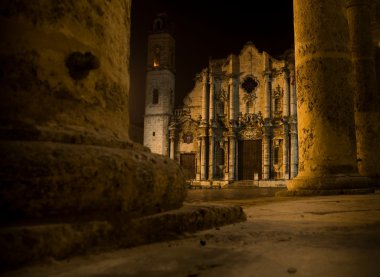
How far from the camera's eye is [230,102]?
2712cm

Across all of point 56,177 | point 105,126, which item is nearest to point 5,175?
point 56,177

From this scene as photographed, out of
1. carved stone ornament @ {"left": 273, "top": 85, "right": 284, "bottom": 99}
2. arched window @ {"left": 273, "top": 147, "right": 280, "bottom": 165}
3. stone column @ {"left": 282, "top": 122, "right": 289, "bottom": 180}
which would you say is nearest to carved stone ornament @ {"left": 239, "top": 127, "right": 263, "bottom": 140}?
arched window @ {"left": 273, "top": 147, "right": 280, "bottom": 165}

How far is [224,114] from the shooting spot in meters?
27.8

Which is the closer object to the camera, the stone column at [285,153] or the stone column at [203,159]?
the stone column at [285,153]

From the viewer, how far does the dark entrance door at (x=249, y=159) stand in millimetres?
26078

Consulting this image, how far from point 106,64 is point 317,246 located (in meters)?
1.37

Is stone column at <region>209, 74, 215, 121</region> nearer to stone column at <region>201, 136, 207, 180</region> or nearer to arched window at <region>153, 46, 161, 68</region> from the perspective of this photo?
stone column at <region>201, 136, 207, 180</region>

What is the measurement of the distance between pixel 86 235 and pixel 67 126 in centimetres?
52

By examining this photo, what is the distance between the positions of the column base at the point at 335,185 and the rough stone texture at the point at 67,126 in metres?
3.68

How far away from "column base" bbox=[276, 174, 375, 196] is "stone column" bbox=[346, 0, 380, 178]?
83.4 inches

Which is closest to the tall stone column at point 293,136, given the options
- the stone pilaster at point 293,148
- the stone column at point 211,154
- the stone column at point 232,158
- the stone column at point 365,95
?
the stone pilaster at point 293,148

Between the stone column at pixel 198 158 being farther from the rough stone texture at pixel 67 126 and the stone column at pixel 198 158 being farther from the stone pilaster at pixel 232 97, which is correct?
the rough stone texture at pixel 67 126

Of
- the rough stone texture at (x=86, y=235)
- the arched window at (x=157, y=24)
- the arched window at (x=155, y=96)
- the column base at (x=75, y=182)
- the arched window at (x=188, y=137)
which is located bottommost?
the rough stone texture at (x=86, y=235)

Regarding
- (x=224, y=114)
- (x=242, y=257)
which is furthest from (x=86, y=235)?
(x=224, y=114)
